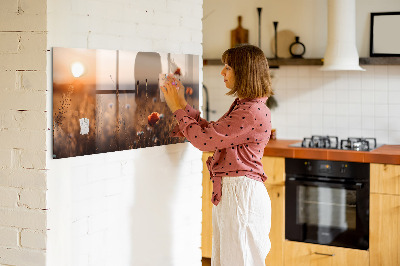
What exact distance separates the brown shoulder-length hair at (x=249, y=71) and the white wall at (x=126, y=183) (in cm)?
41

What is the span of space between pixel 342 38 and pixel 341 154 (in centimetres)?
93

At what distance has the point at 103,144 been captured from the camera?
2572 millimetres

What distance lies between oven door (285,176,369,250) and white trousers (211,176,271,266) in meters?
1.47

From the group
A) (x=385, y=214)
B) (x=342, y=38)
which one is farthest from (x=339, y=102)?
(x=385, y=214)

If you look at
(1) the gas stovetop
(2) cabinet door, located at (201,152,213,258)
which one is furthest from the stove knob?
(2) cabinet door, located at (201,152,213,258)

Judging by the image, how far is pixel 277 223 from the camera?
4.39 meters

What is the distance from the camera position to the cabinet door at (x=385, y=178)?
3.96 metres

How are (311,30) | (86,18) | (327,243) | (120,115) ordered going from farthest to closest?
(311,30) → (327,243) → (120,115) → (86,18)

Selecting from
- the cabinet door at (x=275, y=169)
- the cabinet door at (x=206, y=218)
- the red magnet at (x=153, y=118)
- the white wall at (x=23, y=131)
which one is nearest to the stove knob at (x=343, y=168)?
the cabinet door at (x=275, y=169)

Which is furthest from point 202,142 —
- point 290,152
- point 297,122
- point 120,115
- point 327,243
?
point 297,122

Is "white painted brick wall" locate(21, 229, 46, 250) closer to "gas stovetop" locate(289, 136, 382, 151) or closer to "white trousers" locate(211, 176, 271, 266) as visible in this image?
"white trousers" locate(211, 176, 271, 266)

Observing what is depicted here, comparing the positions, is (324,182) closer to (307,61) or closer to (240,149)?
(307,61)

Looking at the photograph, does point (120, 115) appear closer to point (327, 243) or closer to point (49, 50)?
point (49, 50)

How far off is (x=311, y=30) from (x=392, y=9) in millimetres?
647
